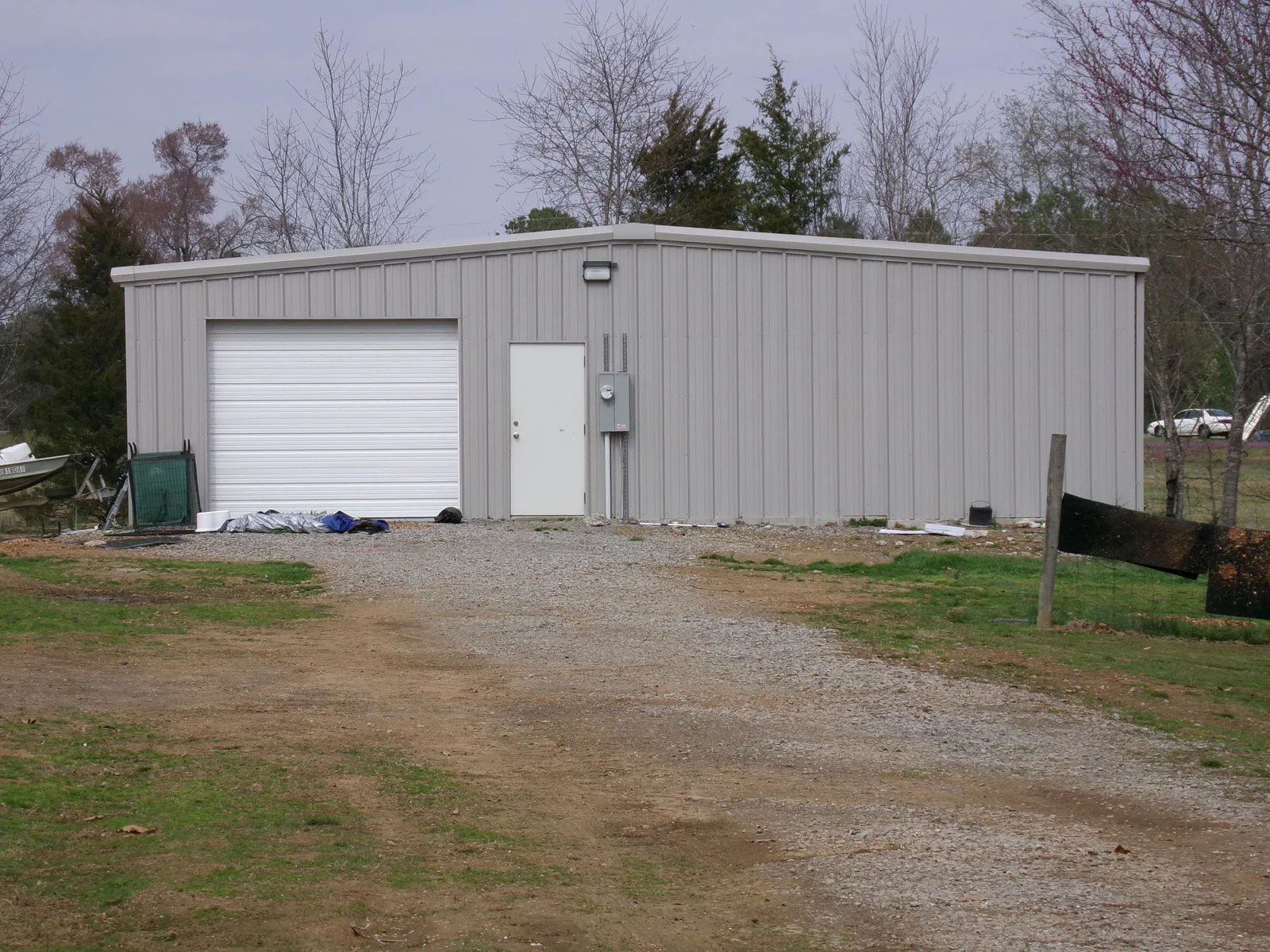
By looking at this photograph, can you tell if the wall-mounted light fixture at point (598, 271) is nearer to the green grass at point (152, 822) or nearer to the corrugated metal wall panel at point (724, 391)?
the corrugated metal wall panel at point (724, 391)

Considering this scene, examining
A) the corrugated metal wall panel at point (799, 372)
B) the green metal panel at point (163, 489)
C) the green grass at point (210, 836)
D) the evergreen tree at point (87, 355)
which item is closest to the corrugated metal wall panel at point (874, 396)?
the corrugated metal wall panel at point (799, 372)

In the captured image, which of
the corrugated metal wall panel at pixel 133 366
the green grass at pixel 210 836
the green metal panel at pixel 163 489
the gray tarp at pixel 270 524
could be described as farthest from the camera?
the corrugated metal wall panel at pixel 133 366

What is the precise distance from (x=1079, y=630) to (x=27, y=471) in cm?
1318

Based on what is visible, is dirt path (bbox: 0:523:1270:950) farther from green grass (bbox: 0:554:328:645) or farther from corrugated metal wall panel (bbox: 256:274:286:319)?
corrugated metal wall panel (bbox: 256:274:286:319)

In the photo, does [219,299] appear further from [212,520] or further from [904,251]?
[904,251]

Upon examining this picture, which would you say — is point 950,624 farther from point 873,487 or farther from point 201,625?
point 873,487

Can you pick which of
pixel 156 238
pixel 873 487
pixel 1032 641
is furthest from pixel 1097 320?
pixel 156 238

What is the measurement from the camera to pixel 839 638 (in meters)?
8.24

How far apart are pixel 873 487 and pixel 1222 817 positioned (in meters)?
11.6

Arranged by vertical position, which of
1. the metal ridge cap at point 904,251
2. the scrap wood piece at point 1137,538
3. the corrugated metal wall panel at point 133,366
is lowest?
the scrap wood piece at point 1137,538

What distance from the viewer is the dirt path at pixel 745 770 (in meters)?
3.57

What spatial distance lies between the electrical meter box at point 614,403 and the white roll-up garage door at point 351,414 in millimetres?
1858

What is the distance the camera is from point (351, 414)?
1585 centimetres

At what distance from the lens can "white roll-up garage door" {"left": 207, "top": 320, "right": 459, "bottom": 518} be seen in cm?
1578
